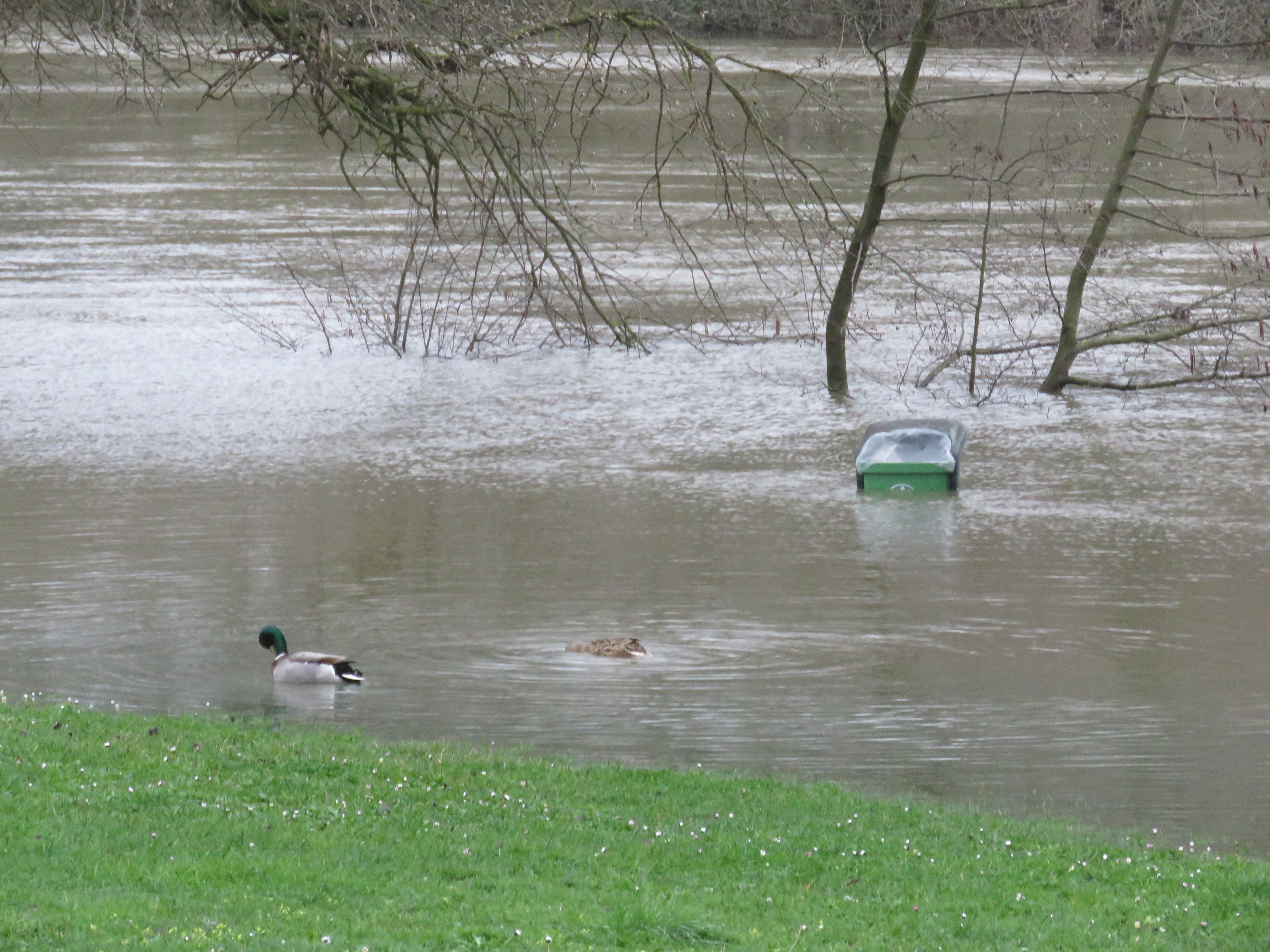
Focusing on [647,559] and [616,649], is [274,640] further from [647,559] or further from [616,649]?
[647,559]

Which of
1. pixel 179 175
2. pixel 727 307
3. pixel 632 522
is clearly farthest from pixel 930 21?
pixel 179 175

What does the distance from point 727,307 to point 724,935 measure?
1800cm

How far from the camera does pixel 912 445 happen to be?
53.2 ft

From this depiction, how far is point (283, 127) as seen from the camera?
1736 inches

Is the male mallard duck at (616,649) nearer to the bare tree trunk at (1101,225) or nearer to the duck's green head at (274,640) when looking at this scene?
the duck's green head at (274,640)

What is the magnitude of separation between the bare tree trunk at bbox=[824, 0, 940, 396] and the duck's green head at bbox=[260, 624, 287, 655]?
Result: 6285mm

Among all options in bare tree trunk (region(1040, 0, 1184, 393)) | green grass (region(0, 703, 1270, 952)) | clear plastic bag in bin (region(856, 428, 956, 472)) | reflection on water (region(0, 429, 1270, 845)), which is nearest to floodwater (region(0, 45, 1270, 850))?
reflection on water (region(0, 429, 1270, 845))

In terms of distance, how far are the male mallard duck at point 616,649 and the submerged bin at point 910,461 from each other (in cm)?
557

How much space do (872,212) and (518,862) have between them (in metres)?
12.3

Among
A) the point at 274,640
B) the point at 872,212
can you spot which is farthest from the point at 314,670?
the point at 872,212

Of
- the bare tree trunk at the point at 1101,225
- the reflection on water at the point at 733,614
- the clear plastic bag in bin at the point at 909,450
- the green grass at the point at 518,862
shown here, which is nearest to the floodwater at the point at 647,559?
the reflection on water at the point at 733,614

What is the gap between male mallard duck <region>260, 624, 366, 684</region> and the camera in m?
10.1

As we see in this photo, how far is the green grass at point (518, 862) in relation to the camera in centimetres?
585

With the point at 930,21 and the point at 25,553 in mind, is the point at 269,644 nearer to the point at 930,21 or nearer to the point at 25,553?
the point at 25,553
